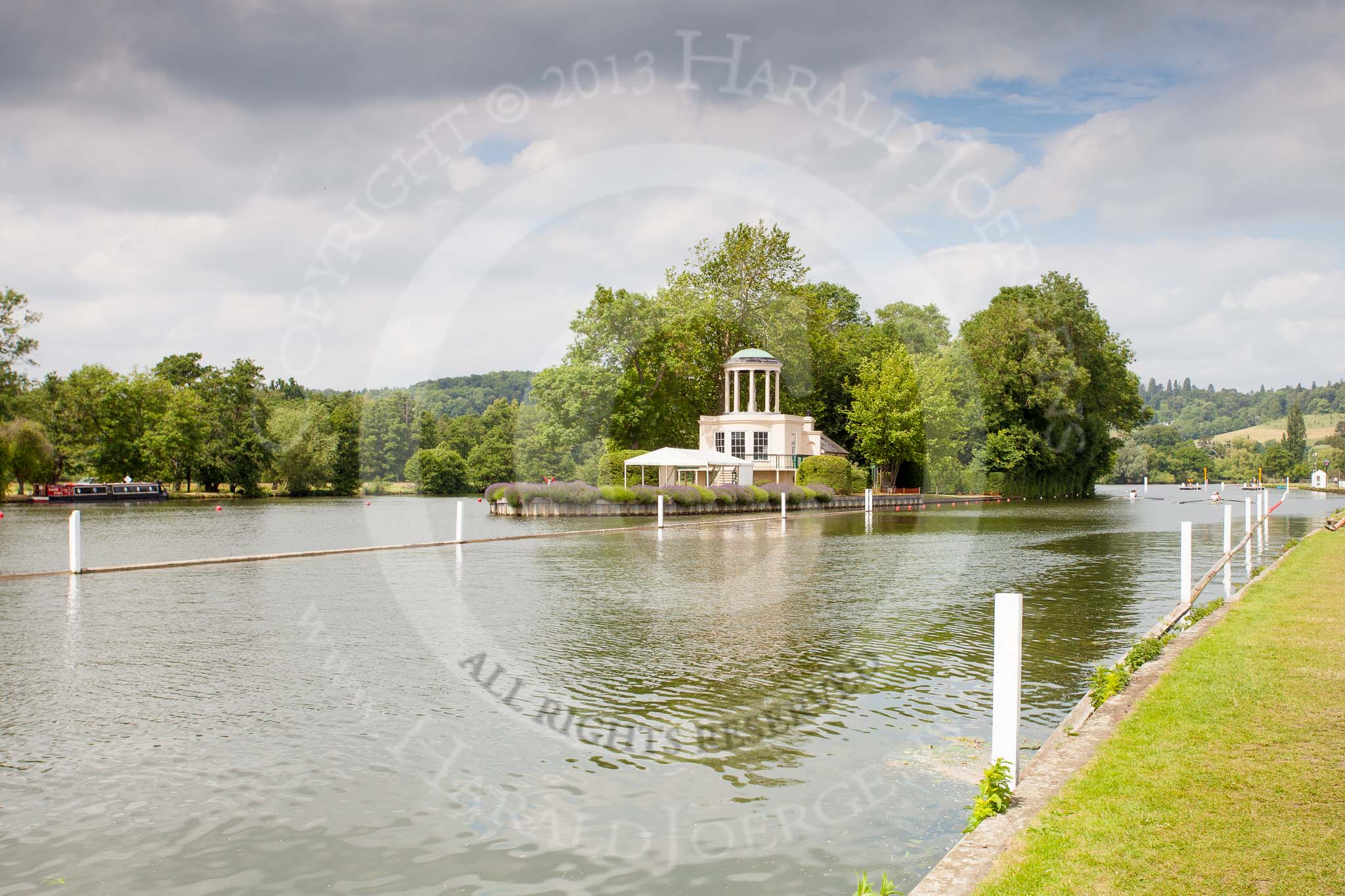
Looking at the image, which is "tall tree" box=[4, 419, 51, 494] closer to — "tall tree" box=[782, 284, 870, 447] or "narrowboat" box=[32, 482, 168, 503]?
"narrowboat" box=[32, 482, 168, 503]

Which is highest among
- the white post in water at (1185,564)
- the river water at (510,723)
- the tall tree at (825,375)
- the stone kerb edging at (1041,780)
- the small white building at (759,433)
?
the tall tree at (825,375)

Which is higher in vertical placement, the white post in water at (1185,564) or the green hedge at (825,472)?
the green hedge at (825,472)

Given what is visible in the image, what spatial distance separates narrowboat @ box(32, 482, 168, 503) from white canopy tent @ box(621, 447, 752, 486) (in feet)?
135

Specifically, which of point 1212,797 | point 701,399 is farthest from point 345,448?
point 1212,797

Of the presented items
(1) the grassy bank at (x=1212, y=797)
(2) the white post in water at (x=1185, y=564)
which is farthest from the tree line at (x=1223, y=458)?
(1) the grassy bank at (x=1212, y=797)

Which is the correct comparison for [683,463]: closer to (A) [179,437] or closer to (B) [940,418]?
(B) [940,418]

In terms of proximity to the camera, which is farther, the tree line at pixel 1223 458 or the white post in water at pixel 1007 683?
the tree line at pixel 1223 458

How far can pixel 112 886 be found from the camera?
16.3 feet

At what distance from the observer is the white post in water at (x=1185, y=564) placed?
547 inches

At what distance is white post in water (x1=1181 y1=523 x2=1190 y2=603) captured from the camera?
45.6ft

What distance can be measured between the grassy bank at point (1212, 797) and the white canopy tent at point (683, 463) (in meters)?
43.8

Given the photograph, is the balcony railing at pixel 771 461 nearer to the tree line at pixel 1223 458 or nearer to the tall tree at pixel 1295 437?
the tree line at pixel 1223 458

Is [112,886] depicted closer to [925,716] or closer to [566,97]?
[925,716]

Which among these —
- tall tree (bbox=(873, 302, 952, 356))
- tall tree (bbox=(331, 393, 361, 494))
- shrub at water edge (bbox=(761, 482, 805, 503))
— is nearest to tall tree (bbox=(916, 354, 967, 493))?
shrub at water edge (bbox=(761, 482, 805, 503))
